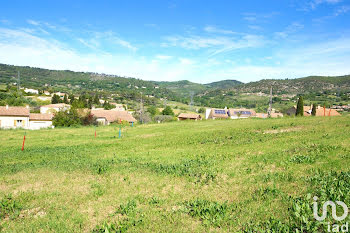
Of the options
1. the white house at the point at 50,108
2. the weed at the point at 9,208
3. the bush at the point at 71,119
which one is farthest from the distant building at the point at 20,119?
the weed at the point at 9,208

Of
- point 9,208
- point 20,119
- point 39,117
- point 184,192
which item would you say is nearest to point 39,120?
point 39,117

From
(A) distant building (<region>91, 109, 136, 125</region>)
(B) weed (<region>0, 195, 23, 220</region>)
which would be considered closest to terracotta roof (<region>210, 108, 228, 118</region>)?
(A) distant building (<region>91, 109, 136, 125</region>)

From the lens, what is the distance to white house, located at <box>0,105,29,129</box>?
2149 inches

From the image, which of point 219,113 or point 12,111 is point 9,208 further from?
point 219,113

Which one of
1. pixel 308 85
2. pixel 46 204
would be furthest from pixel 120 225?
pixel 308 85

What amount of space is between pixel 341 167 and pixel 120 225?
7581 millimetres

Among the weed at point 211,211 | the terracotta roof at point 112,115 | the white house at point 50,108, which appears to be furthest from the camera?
the white house at point 50,108

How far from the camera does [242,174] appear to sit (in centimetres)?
888

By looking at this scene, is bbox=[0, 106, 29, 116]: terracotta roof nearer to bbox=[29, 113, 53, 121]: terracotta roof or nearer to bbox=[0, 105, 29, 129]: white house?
bbox=[0, 105, 29, 129]: white house

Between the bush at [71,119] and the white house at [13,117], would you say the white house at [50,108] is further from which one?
the bush at [71,119]

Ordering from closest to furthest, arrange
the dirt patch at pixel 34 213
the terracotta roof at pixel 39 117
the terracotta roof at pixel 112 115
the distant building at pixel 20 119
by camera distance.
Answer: the dirt patch at pixel 34 213, the distant building at pixel 20 119, the terracotta roof at pixel 39 117, the terracotta roof at pixel 112 115

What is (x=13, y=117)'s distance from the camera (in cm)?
5562

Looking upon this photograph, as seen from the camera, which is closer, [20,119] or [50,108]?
[20,119]

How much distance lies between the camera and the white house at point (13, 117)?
5459 centimetres
